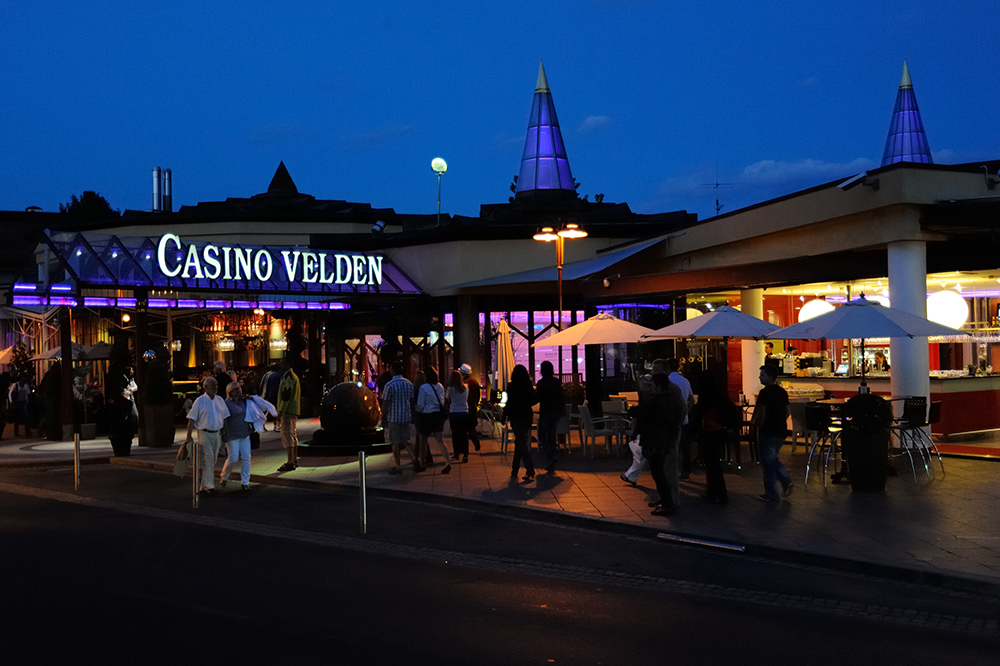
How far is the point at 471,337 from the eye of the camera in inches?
1029

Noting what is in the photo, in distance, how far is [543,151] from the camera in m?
27.3

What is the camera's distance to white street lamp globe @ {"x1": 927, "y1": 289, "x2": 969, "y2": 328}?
1719 cm

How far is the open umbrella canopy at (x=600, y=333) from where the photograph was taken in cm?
1770

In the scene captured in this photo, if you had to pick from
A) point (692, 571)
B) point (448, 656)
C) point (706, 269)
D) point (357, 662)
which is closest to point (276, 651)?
point (357, 662)

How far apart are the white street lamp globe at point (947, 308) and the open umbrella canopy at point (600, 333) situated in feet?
17.2

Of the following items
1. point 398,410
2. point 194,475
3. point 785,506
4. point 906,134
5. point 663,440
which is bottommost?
point 785,506

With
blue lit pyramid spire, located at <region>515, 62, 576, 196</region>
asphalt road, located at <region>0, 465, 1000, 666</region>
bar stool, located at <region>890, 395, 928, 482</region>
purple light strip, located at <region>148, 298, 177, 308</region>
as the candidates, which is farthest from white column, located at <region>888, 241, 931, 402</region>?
purple light strip, located at <region>148, 298, 177, 308</region>

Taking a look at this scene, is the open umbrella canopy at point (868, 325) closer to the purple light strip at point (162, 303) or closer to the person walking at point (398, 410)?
the person walking at point (398, 410)

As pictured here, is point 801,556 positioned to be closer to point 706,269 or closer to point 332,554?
point 332,554

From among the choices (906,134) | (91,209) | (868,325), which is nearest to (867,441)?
(868,325)

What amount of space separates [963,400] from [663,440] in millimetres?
9167

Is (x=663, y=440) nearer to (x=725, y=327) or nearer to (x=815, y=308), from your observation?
(x=725, y=327)

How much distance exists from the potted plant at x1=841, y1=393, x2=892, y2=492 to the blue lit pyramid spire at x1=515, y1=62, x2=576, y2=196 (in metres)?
15.9

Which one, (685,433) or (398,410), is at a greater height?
(398,410)
